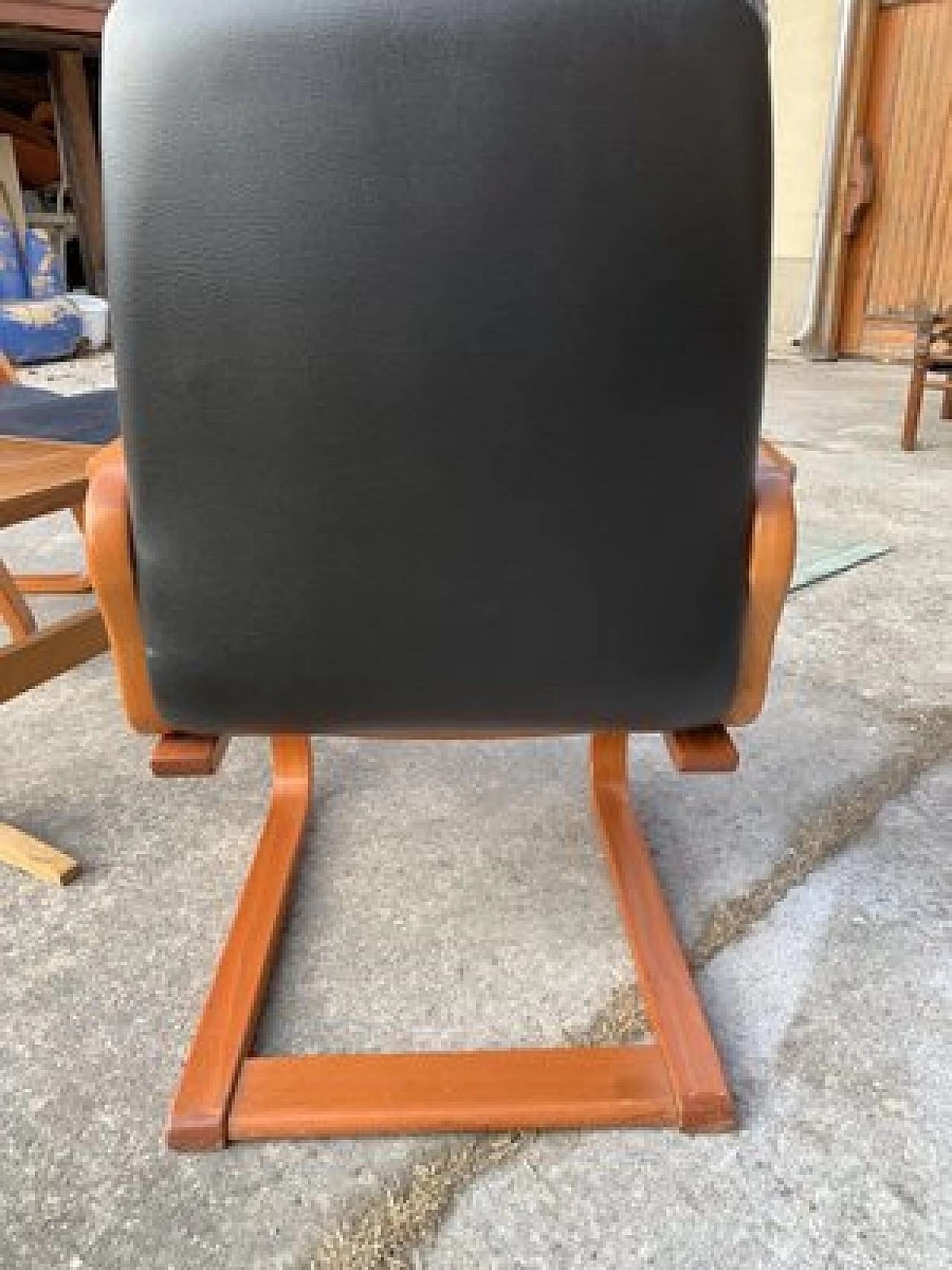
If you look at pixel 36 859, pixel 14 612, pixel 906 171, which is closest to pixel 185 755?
pixel 36 859

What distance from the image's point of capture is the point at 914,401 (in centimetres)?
389

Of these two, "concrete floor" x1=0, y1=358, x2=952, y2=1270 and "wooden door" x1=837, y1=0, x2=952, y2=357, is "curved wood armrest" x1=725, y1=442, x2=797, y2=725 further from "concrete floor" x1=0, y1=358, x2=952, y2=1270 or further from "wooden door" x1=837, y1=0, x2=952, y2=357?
"wooden door" x1=837, y1=0, x2=952, y2=357

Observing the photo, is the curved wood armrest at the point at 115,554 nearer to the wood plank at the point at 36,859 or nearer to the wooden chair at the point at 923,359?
the wood plank at the point at 36,859

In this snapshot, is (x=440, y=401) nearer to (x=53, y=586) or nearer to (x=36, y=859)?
(x=36, y=859)

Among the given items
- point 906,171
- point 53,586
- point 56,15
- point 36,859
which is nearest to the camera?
point 36,859

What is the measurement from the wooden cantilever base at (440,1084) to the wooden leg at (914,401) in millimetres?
3351

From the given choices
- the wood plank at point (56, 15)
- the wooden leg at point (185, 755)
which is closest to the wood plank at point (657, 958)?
the wooden leg at point (185, 755)

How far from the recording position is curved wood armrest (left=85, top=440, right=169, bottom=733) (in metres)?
0.84

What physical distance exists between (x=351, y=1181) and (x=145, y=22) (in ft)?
3.20

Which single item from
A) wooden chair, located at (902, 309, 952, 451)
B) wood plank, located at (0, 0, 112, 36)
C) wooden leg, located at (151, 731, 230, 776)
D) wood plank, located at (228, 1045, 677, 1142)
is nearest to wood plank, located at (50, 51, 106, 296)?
wood plank, located at (0, 0, 112, 36)

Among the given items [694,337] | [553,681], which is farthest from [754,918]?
[694,337]

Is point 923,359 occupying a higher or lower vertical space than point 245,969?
higher

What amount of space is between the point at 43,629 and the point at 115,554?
94 cm

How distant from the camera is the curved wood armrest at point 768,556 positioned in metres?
0.85
